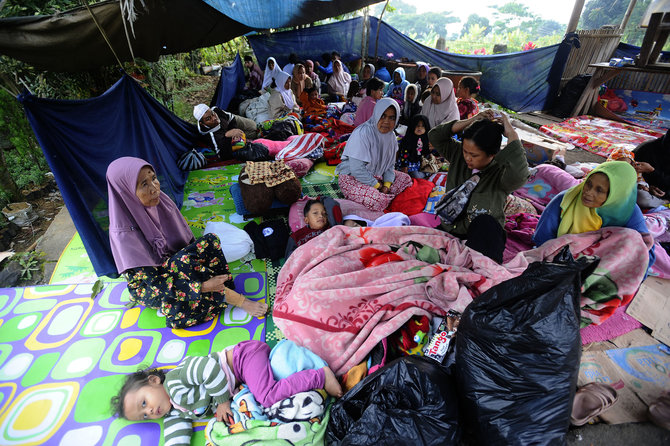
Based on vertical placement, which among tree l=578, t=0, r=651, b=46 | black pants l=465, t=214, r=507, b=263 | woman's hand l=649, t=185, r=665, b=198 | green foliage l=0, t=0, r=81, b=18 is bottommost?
woman's hand l=649, t=185, r=665, b=198

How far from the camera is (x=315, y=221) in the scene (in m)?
2.75

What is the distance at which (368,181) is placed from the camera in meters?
3.54

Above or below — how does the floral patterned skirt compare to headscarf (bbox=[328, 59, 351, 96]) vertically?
below

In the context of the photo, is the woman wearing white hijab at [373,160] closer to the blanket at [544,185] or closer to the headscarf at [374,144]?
the headscarf at [374,144]

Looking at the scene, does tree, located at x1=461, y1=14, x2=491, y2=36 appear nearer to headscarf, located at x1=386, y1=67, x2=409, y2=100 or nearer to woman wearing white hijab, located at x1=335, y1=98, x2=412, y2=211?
headscarf, located at x1=386, y1=67, x2=409, y2=100

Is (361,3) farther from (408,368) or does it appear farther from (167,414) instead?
(167,414)

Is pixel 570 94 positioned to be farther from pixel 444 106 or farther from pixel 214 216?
pixel 214 216

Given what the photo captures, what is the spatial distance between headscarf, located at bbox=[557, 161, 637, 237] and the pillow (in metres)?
2.87

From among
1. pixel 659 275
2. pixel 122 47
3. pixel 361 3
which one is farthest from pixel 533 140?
pixel 122 47

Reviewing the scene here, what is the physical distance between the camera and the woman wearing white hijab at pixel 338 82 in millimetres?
7458

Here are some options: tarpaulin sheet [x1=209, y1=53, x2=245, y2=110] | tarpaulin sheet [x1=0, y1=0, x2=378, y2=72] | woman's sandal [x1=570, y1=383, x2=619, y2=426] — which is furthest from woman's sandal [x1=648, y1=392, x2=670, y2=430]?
tarpaulin sheet [x1=209, y1=53, x2=245, y2=110]

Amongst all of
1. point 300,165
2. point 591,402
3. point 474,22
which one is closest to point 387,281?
point 591,402

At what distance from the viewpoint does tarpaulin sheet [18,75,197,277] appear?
2.13m

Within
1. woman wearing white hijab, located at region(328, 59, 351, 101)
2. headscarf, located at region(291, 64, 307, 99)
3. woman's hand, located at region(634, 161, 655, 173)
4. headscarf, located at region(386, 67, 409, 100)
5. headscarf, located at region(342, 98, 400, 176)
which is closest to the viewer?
woman's hand, located at region(634, 161, 655, 173)
